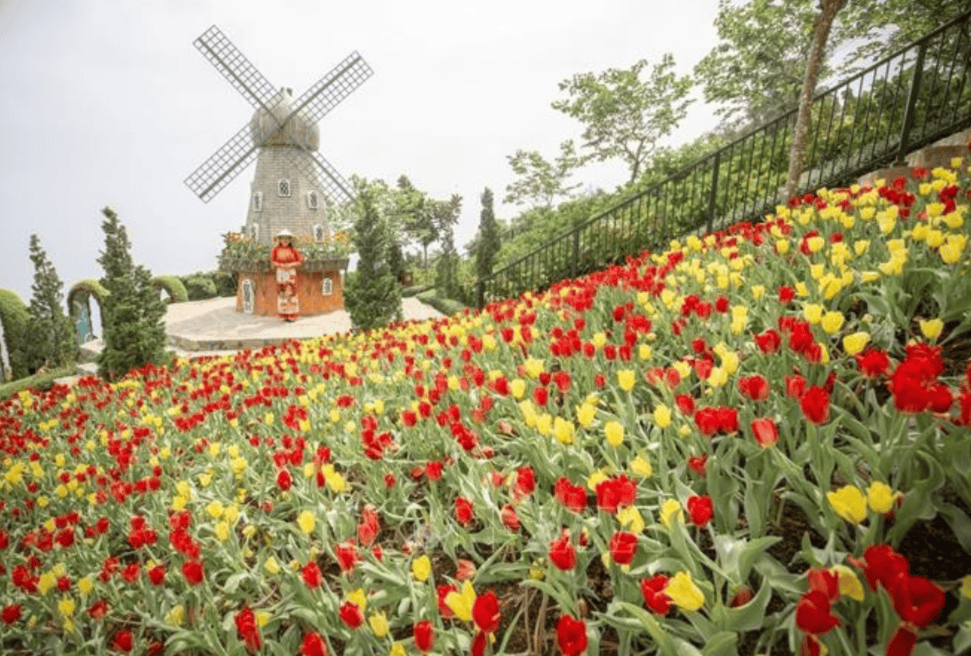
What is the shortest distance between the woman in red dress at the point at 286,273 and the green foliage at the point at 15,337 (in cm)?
807

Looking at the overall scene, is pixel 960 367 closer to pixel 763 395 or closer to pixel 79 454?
pixel 763 395

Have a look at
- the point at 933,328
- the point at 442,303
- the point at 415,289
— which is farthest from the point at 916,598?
the point at 415,289

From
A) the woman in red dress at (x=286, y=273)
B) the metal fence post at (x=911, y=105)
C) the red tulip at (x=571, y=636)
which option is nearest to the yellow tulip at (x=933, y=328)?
the red tulip at (x=571, y=636)

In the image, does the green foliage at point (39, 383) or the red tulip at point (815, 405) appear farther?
the green foliage at point (39, 383)

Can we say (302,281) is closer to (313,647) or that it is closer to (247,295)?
(247,295)

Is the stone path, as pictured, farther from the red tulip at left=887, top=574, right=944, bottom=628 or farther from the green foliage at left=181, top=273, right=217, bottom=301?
the red tulip at left=887, top=574, right=944, bottom=628

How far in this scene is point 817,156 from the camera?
9859 mm

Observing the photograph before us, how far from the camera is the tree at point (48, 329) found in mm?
16344

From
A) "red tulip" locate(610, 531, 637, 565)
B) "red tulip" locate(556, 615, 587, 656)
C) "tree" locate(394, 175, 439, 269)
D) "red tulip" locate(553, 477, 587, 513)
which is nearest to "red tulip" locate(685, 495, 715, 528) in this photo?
"red tulip" locate(610, 531, 637, 565)

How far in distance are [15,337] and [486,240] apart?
1595cm

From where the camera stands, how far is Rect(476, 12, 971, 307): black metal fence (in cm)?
662

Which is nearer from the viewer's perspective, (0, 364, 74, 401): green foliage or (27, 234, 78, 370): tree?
(0, 364, 74, 401): green foliage

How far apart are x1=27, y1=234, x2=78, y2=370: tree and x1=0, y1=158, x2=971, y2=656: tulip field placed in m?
16.0

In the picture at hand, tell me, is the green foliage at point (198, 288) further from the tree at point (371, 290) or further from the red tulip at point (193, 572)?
the red tulip at point (193, 572)
